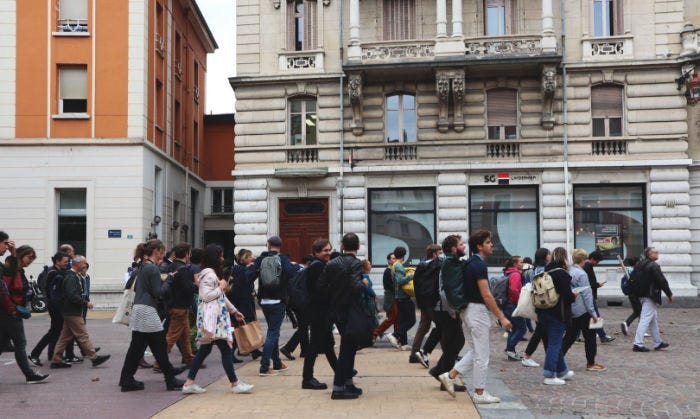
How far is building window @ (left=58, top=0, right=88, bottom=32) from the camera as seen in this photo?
26812 mm

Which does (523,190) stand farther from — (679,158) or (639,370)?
(639,370)

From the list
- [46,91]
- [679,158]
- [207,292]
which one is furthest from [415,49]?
[207,292]

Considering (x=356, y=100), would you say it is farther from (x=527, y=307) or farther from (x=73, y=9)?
(x=527, y=307)

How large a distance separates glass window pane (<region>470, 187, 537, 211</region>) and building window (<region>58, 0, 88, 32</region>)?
1505 cm

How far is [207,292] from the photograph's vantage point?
9.51m

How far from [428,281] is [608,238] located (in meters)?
16.0

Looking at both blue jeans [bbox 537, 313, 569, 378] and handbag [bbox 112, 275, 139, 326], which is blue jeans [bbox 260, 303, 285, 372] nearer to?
handbag [bbox 112, 275, 139, 326]

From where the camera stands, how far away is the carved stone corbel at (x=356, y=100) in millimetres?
25172

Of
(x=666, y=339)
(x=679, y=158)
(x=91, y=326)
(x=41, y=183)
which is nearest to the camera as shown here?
(x=666, y=339)

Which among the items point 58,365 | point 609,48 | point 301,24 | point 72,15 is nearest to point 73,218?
point 72,15

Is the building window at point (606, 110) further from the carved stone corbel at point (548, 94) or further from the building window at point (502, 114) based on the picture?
the building window at point (502, 114)

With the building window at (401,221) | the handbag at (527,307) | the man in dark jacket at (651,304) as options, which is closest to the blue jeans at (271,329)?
the handbag at (527,307)

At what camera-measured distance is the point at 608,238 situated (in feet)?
82.4

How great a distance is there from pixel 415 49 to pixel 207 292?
17457 mm
